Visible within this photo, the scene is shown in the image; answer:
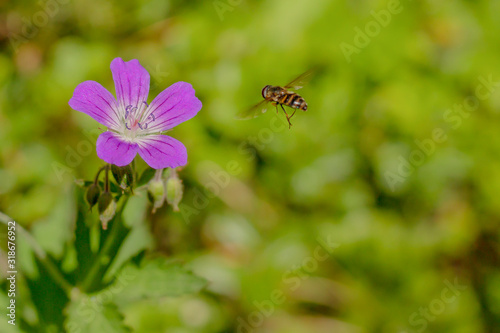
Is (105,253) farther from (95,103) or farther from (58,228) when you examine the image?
(95,103)

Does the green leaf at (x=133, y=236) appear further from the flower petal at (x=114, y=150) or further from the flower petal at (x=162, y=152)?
the flower petal at (x=114, y=150)

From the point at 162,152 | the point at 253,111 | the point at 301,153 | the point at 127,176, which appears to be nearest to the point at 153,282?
the point at 127,176

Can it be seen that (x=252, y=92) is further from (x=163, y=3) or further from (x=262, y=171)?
(x=163, y=3)

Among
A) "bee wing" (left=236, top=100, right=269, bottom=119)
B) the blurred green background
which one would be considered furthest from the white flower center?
the blurred green background

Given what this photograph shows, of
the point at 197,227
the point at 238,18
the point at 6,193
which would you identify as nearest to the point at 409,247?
the point at 197,227

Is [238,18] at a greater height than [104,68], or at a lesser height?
greater

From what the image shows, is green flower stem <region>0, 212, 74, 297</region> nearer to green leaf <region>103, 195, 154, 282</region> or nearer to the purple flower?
green leaf <region>103, 195, 154, 282</region>

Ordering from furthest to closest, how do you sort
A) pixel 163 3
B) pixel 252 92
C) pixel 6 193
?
pixel 163 3, pixel 252 92, pixel 6 193
